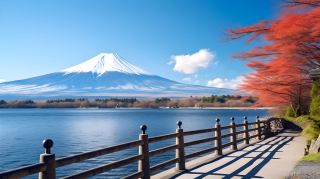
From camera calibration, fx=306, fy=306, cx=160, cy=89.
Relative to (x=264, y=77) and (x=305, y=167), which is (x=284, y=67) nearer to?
(x=264, y=77)

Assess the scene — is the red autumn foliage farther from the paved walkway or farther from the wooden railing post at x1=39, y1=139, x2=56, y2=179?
the wooden railing post at x1=39, y1=139, x2=56, y2=179

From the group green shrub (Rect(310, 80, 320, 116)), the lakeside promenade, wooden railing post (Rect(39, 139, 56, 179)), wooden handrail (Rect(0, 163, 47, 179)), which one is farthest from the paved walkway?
wooden handrail (Rect(0, 163, 47, 179))

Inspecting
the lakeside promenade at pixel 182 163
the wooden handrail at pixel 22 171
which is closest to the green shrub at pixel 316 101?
the lakeside promenade at pixel 182 163

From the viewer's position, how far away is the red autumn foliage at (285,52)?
576 inches

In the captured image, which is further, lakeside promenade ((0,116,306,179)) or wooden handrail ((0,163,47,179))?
lakeside promenade ((0,116,306,179))

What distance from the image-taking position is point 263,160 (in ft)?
32.5

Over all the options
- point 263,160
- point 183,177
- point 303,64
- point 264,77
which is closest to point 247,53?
point 264,77

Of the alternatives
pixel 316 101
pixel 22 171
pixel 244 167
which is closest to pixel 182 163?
pixel 244 167

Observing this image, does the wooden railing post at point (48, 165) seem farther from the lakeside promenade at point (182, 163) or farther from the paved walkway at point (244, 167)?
the paved walkway at point (244, 167)

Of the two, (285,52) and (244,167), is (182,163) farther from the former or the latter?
(285,52)

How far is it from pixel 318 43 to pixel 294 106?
1484 centimetres

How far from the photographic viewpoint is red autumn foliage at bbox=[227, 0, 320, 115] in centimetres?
1464

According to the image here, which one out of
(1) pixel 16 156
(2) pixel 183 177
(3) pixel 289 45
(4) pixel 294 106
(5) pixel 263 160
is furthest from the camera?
(4) pixel 294 106

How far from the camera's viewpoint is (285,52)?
659 inches
